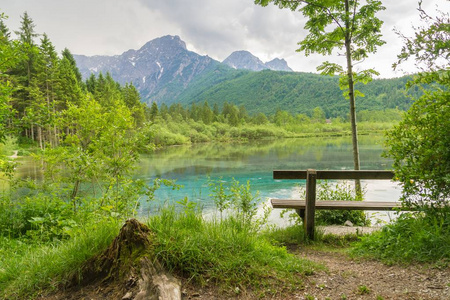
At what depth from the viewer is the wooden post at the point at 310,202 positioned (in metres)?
4.85

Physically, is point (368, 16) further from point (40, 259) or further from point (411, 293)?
point (40, 259)

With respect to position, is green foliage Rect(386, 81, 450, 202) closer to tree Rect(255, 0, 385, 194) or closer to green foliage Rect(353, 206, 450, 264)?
green foliage Rect(353, 206, 450, 264)

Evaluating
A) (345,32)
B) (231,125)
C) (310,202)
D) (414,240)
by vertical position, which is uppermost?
(231,125)

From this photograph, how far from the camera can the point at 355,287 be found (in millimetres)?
3049

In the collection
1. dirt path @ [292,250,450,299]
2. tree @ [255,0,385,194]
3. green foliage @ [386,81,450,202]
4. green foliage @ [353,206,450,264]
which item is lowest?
dirt path @ [292,250,450,299]

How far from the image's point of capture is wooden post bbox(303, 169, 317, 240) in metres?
4.85

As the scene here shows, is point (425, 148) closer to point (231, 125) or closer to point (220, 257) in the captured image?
point (220, 257)

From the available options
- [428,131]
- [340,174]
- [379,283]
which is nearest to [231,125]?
[340,174]

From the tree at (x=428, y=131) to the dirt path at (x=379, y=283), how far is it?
1.16 metres

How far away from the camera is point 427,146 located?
3.83m

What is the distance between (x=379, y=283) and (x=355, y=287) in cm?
27

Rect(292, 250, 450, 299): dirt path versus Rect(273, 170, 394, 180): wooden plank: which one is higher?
Rect(273, 170, 394, 180): wooden plank

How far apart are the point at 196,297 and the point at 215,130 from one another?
94.6 meters

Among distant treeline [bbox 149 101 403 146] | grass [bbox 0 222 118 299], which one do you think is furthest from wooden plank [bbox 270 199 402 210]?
distant treeline [bbox 149 101 403 146]
